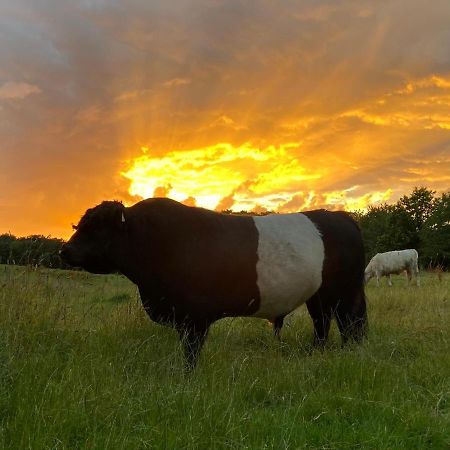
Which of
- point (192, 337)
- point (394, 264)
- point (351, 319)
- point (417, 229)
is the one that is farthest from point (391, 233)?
point (192, 337)

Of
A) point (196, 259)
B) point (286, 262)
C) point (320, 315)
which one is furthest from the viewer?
point (320, 315)

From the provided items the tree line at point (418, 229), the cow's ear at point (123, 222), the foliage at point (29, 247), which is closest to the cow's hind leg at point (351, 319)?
the cow's ear at point (123, 222)

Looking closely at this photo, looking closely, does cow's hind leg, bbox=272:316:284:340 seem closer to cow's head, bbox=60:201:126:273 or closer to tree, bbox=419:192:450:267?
cow's head, bbox=60:201:126:273

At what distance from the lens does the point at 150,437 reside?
3146mm

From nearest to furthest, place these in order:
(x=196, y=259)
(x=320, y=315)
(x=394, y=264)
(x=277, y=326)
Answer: (x=196, y=259), (x=320, y=315), (x=277, y=326), (x=394, y=264)

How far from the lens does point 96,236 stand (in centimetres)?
550

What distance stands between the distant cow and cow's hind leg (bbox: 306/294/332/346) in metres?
0.28

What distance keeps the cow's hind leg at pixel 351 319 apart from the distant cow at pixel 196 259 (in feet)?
2.07

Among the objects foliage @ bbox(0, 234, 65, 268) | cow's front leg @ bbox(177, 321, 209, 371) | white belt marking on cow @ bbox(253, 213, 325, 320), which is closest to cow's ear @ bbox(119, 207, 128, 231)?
cow's front leg @ bbox(177, 321, 209, 371)

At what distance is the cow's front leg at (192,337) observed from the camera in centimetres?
520

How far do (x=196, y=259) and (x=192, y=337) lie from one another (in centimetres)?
86

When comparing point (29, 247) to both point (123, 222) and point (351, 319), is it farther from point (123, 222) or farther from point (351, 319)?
point (351, 319)

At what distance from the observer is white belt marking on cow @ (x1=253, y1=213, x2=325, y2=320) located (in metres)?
5.84

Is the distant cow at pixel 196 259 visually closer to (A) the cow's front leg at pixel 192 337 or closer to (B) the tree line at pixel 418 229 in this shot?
(A) the cow's front leg at pixel 192 337
